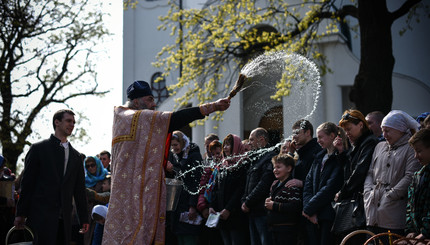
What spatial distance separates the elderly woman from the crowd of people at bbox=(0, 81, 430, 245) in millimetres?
12

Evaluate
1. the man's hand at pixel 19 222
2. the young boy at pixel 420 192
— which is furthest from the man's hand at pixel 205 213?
the young boy at pixel 420 192

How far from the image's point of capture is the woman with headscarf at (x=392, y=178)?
6395 mm

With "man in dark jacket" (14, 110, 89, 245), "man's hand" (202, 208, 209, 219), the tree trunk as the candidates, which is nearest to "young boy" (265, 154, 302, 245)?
"man's hand" (202, 208, 209, 219)

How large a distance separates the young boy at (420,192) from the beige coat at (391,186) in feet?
2.11

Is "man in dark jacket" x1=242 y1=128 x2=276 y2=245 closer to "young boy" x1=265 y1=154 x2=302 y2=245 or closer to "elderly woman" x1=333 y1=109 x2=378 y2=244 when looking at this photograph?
"young boy" x1=265 y1=154 x2=302 y2=245

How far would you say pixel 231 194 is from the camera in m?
9.45

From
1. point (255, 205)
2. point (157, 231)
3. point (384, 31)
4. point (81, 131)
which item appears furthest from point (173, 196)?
point (81, 131)

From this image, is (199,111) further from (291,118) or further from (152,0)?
(152,0)

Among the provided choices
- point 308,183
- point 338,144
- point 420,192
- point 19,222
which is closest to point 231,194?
point 308,183

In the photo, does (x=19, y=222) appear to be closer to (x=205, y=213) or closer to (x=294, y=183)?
(x=205, y=213)

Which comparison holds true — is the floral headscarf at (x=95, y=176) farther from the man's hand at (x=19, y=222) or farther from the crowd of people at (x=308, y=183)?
the man's hand at (x=19, y=222)

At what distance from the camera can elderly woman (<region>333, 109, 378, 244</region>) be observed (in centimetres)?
702

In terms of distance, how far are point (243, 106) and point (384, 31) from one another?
7.39 metres

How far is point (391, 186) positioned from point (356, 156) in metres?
0.79
